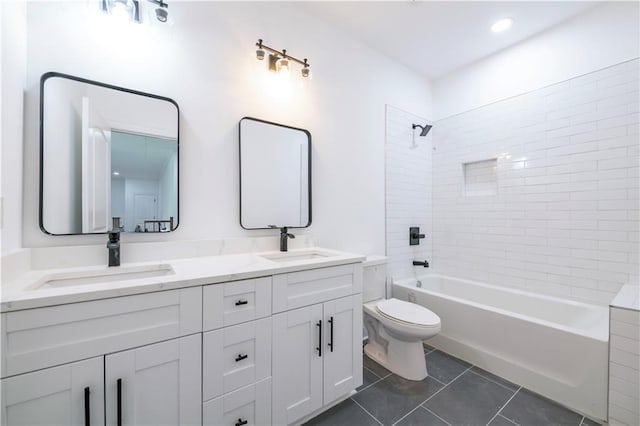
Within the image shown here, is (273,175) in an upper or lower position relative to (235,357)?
upper

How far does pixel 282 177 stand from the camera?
1.92m

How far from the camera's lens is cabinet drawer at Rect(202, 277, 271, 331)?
3.53 ft

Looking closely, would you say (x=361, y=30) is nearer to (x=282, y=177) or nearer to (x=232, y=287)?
(x=282, y=177)

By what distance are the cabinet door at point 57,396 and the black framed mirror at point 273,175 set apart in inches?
40.7

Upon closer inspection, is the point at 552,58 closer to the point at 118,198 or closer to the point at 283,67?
the point at 283,67

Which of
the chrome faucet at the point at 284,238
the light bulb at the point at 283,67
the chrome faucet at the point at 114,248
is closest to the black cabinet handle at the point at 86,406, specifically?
the chrome faucet at the point at 114,248

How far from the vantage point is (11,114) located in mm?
1069

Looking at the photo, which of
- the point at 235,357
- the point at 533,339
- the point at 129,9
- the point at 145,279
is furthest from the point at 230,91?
the point at 533,339

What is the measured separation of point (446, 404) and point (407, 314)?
21.3 inches

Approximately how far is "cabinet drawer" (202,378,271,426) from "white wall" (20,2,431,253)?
2.87 feet

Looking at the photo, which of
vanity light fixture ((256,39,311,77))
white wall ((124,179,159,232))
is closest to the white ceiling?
vanity light fixture ((256,39,311,77))

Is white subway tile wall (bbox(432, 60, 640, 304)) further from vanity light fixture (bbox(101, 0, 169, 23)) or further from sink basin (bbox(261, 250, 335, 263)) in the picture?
vanity light fixture (bbox(101, 0, 169, 23))

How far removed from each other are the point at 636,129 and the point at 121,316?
3206 millimetres

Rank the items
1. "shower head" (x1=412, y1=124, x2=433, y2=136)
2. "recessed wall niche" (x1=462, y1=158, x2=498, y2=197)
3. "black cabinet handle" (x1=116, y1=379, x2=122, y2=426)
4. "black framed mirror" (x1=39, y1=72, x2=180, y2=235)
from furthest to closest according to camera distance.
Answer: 1. "shower head" (x1=412, y1=124, x2=433, y2=136)
2. "recessed wall niche" (x1=462, y1=158, x2=498, y2=197)
3. "black framed mirror" (x1=39, y1=72, x2=180, y2=235)
4. "black cabinet handle" (x1=116, y1=379, x2=122, y2=426)
